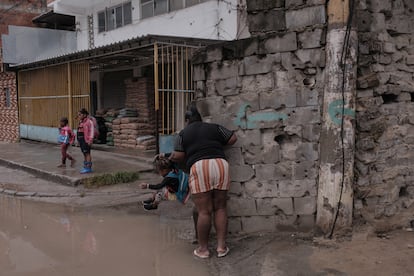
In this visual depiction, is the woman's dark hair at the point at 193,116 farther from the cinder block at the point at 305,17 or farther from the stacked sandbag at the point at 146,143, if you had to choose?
the stacked sandbag at the point at 146,143

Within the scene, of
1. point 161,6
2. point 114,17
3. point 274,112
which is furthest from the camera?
point 114,17

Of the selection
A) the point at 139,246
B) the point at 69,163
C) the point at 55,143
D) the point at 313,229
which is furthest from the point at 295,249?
the point at 55,143

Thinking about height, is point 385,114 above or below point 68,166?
above

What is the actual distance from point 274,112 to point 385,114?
1.24 m

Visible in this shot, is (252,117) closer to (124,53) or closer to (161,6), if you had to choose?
(124,53)

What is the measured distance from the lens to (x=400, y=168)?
15.3ft

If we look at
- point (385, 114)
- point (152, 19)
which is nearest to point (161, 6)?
point (152, 19)

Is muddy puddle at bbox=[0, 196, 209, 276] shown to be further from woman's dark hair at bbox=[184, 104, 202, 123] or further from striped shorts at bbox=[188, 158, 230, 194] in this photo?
woman's dark hair at bbox=[184, 104, 202, 123]

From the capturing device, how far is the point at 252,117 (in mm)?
Answer: 4613

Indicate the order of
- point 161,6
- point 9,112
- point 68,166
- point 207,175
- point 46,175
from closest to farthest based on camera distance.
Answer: point 207,175, point 46,175, point 68,166, point 161,6, point 9,112

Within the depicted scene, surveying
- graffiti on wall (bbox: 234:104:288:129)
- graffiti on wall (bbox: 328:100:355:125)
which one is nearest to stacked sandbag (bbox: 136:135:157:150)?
graffiti on wall (bbox: 234:104:288:129)

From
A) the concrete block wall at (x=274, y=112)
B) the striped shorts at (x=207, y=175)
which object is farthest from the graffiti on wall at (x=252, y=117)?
the striped shorts at (x=207, y=175)

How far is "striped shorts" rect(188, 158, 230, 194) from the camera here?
4.17 metres

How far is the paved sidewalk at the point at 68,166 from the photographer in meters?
8.78
